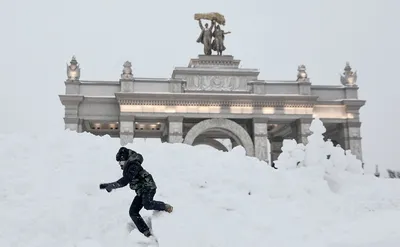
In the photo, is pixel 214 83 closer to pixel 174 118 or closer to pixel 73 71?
pixel 174 118

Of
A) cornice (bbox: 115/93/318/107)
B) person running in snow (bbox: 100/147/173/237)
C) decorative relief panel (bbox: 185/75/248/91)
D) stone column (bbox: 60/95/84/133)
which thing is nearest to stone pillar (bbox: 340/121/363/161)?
cornice (bbox: 115/93/318/107)

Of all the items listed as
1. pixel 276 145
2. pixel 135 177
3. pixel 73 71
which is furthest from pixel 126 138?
pixel 135 177

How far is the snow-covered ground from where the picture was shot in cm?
846

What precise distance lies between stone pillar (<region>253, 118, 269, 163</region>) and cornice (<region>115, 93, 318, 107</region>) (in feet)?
4.15

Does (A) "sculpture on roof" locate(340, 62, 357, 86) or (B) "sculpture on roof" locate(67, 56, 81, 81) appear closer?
(B) "sculpture on roof" locate(67, 56, 81, 81)

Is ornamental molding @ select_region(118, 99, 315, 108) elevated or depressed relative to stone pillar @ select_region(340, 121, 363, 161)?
elevated

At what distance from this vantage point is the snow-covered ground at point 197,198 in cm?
846

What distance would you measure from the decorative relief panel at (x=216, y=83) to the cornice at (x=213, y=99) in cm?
96

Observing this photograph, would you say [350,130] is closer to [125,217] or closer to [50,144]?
[50,144]

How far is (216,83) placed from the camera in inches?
1294

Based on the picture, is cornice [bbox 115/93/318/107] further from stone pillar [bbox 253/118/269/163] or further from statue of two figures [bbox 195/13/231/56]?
statue of two figures [bbox 195/13/231/56]

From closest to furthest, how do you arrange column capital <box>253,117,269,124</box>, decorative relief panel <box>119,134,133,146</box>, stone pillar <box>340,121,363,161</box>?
decorative relief panel <box>119,134,133,146</box> → column capital <box>253,117,269,124</box> → stone pillar <box>340,121,363,161</box>

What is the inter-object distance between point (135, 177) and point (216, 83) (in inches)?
996

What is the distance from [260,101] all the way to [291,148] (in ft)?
59.6
